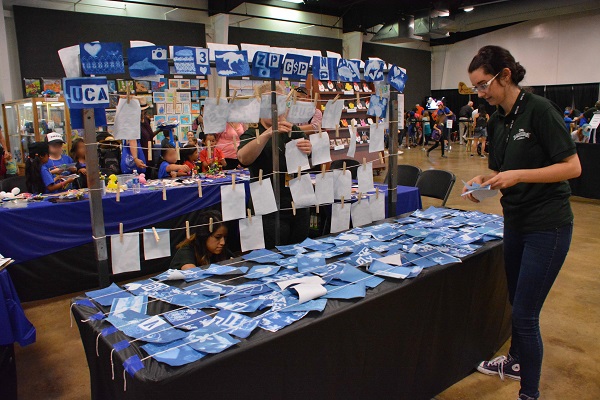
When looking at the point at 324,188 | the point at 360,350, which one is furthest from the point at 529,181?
the point at 324,188

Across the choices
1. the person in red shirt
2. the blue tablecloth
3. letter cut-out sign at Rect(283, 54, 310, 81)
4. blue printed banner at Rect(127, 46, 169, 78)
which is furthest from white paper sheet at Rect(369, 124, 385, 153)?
the person in red shirt

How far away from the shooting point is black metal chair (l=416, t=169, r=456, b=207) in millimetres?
4086

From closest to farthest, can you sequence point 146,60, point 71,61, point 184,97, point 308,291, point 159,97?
1. point 308,291
2. point 71,61
3. point 146,60
4. point 159,97
5. point 184,97

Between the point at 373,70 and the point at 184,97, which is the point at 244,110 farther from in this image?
the point at 184,97

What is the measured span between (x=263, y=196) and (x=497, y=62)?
123 centimetres

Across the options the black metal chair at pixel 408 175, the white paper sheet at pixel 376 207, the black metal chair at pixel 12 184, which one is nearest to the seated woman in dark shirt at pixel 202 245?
the white paper sheet at pixel 376 207

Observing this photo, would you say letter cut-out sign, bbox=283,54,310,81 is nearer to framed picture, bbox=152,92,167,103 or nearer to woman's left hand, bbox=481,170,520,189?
woman's left hand, bbox=481,170,520,189

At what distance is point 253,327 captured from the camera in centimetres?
141

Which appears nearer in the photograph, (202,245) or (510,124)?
(510,124)

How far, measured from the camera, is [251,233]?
233 centimetres

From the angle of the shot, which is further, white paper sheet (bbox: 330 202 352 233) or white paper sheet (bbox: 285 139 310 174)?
white paper sheet (bbox: 330 202 352 233)

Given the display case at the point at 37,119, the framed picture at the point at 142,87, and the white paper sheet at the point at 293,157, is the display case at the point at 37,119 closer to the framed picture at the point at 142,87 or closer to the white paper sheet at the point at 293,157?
the framed picture at the point at 142,87

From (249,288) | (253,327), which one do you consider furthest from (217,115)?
(253,327)

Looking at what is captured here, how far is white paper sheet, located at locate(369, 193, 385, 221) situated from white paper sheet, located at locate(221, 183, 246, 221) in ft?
3.32
